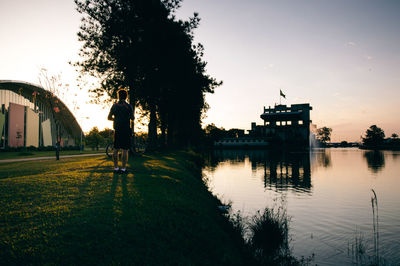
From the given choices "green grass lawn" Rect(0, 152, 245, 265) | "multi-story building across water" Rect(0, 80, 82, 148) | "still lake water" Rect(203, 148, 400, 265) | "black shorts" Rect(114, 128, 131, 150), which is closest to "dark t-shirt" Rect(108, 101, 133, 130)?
"black shorts" Rect(114, 128, 131, 150)

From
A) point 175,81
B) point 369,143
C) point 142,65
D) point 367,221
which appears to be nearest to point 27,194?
point 367,221

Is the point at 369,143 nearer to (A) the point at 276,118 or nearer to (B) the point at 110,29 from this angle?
(A) the point at 276,118

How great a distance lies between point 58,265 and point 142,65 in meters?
19.8

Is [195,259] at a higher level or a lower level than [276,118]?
lower

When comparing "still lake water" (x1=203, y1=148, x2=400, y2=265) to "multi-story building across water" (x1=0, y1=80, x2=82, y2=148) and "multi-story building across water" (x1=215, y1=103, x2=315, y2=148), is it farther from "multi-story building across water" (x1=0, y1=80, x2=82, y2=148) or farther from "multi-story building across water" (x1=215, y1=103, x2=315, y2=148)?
"multi-story building across water" (x1=215, y1=103, x2=315, y2=148)

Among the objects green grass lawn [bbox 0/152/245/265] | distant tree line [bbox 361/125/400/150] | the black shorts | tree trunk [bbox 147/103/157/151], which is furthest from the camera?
distant tree line [bbox 361/125/400/150]

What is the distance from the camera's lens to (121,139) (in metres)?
9.60

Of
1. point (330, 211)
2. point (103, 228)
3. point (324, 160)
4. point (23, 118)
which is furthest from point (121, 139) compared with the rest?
point (23, 118)

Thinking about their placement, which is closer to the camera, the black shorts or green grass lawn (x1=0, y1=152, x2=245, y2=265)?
green grass lawn (x1=0, y1=152, x2=245, y2=265)

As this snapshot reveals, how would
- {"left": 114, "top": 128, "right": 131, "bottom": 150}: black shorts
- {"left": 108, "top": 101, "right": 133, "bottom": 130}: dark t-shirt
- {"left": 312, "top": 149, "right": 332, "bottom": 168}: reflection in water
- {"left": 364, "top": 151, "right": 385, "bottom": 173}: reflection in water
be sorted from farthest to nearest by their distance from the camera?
{"left": 312, "top": 149, "right": 332, "bottom": 168}: reflection in water < {"left": 364, "top": 151, "right": 385, "bottom": 173}: reflection in water < {"left": 108, "top": 101, "right": 133, "bottom": 130}: dark t-shirt < {"left": 114, "top": 128, "right": 131, "bottom": 150}: black shorts

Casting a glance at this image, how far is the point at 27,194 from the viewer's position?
6945 millimetres

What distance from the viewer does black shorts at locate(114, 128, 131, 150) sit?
31.3 ft

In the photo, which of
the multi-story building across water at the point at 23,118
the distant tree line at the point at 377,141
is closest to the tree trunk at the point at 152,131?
the multi-story building across water at the point at 23,118

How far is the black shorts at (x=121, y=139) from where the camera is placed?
31.3ft
